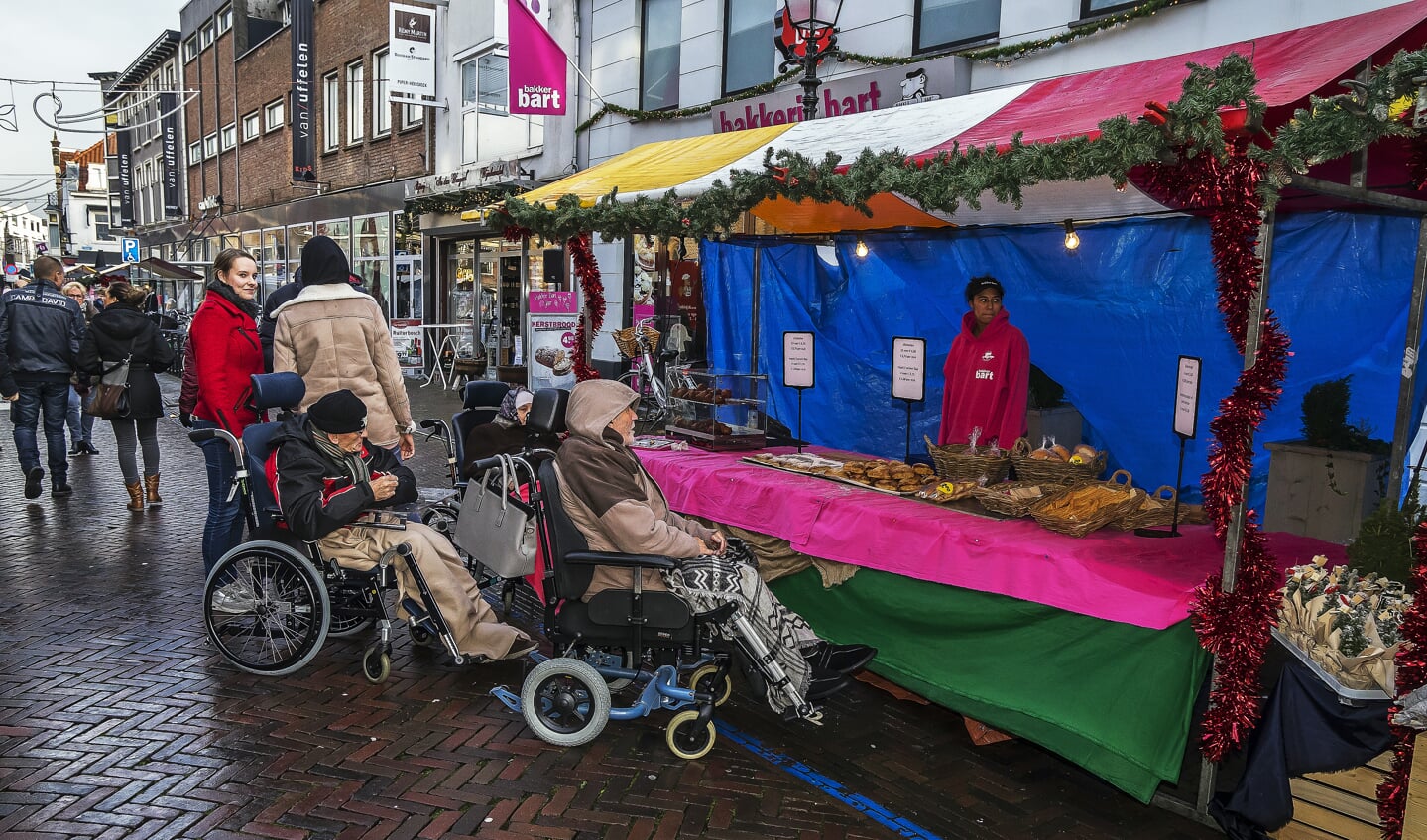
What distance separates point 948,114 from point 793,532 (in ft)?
7.27

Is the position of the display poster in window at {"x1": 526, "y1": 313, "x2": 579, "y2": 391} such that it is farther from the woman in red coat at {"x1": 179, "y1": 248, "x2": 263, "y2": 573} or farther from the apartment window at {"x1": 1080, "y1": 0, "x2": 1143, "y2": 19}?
the apartment window at {"x1": 1080, "y1": 0, "x2": 1143, "y2": 19}

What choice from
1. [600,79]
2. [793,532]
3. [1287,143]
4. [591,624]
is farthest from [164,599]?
[600,79]

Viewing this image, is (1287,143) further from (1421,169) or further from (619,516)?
(619,516)

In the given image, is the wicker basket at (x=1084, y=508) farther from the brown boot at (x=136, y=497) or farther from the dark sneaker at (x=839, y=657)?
the brown boot at (x=136, y=497)

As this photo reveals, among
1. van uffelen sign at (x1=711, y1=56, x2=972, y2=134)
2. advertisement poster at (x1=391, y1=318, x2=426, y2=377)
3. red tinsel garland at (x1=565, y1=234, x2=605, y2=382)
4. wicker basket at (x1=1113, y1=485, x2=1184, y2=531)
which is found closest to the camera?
wicker basket at (x1=1113, y1=485, x2=1184, y2=531)

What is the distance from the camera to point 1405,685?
269cm

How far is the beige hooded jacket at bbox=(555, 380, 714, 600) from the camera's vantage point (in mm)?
3498

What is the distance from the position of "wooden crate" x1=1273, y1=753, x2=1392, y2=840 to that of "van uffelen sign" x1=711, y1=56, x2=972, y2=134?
5.62m

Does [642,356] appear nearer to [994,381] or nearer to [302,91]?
[994,381]

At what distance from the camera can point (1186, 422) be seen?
3.64 metres

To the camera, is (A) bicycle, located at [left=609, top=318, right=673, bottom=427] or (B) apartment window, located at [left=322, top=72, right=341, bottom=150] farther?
(B) apartment window, located at [left=322, top=72, right=341, bottom=150]

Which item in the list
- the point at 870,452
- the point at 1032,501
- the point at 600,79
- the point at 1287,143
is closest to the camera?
the point at 1287,143

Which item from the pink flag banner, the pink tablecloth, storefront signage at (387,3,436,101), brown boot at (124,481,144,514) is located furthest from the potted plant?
storefront signage at (387,3,436,101)

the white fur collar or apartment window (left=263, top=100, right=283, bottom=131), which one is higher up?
apartment window (left=263, top=100, right=283, bottom=131)
